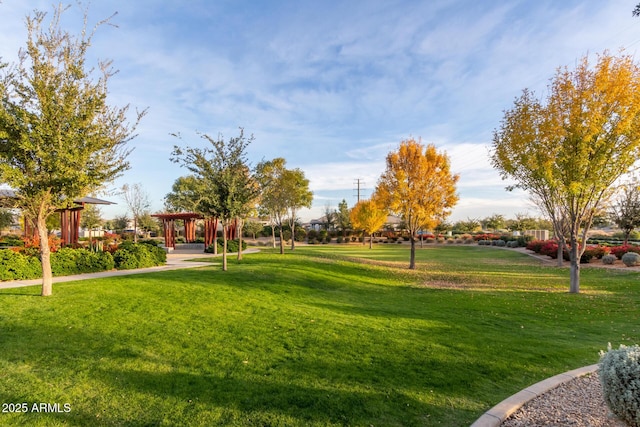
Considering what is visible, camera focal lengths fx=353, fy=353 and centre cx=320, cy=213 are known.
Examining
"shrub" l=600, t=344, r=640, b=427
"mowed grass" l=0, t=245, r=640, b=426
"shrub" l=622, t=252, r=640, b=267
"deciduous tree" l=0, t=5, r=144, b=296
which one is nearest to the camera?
"shrub" l=600, t=344, r=640, b=427

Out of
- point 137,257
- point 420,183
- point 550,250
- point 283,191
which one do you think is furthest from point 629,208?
point 137,257

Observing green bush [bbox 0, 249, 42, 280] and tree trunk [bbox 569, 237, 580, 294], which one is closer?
green bush [bbox 0, 249, 42, 280]

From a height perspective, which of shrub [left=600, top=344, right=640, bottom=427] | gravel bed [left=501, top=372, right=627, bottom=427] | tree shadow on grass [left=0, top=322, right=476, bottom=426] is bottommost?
gravel bed [left=501, top=372, right=627, bottom=427]

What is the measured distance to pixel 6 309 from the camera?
684 cm

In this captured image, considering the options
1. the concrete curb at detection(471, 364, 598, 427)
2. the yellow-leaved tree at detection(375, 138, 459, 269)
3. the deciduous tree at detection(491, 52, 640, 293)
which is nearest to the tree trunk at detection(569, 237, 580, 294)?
the deciduous tree at detection(491, 52, 640, 293)

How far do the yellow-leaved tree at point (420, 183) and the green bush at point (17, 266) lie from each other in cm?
1537

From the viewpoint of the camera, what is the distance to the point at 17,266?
10617 mm

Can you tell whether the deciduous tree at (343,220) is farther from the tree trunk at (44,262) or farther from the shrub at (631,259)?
the tree trunk at (44,262)

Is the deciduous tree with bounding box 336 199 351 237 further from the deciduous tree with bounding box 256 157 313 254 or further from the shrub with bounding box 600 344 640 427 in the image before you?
the shrub with bounding box 600 344 640 427

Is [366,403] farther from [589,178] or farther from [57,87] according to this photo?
[589,178]

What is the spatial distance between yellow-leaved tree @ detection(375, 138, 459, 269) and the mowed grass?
8.83m

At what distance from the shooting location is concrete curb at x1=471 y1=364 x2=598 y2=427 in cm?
351

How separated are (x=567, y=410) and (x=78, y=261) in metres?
14.0

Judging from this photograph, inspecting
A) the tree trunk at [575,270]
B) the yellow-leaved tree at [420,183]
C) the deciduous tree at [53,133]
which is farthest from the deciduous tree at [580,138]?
the deciduous tree at [53,133]
